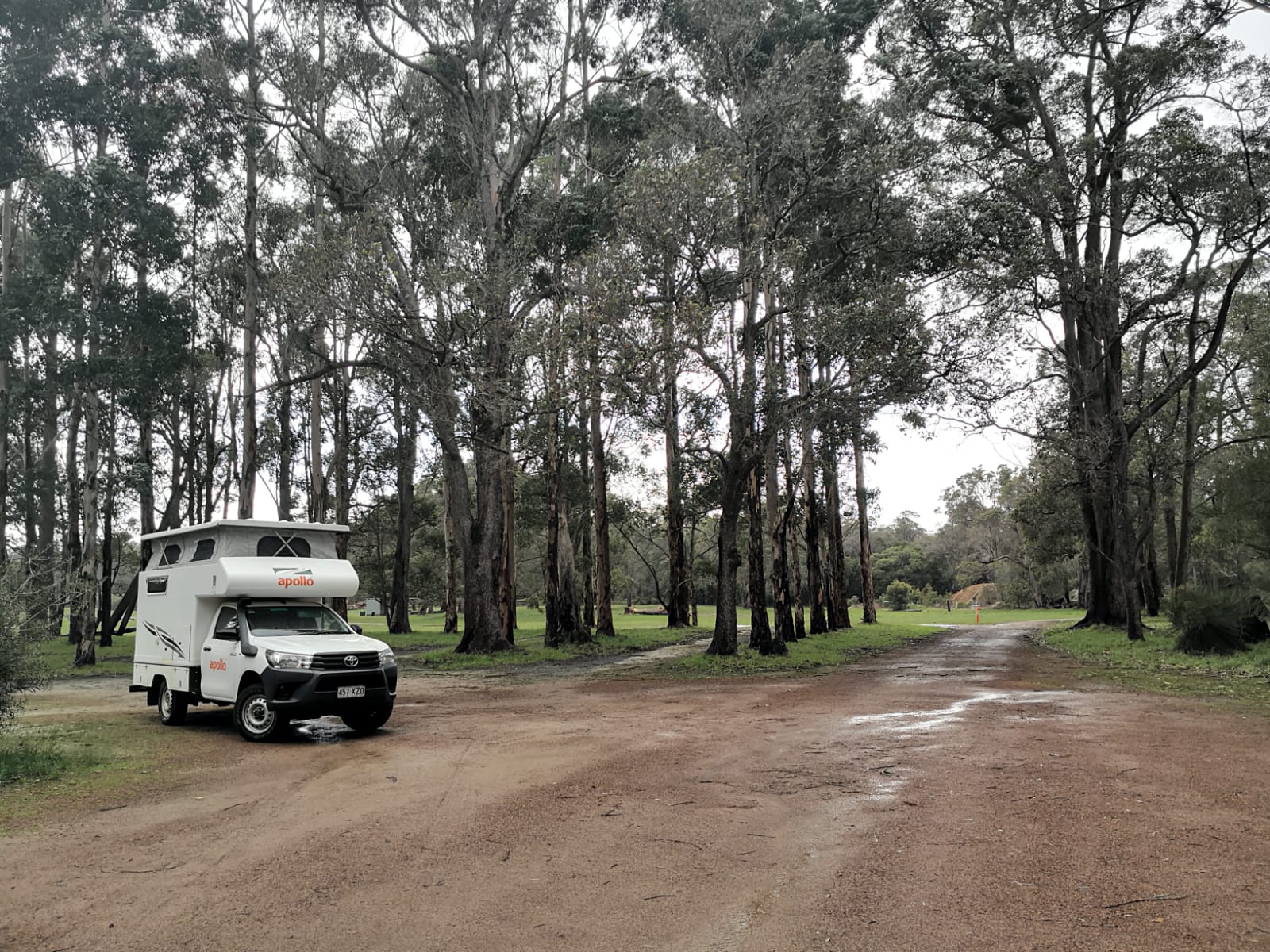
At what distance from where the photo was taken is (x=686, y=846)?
568cm

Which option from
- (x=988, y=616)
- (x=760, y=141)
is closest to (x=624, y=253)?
(x=760, y=141)

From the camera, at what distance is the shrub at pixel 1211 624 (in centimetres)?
1852

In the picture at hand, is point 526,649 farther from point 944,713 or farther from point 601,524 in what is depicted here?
point 944,713

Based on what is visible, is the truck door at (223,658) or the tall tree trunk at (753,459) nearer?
the truck door at (223,658)

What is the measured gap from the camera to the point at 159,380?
27.7 meters

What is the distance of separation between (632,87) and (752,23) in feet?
18.7

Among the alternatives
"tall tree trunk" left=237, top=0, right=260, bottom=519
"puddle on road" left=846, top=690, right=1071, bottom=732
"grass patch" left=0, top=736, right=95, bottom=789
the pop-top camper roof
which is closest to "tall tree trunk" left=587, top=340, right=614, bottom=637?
"tall tree trunk" left=237, top=0, right=260, bottom=519

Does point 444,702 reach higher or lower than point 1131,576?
lower

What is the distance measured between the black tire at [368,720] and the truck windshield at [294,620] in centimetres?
116

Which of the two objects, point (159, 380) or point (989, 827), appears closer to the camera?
point (989, 827)

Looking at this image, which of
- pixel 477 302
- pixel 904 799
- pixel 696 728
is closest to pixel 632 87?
pixel 477 302

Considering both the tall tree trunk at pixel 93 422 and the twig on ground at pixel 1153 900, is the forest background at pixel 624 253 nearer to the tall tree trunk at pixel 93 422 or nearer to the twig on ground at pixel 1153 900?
the tall tree trunk at pixel 93 422

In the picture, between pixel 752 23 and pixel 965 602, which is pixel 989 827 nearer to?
pixel 752 23

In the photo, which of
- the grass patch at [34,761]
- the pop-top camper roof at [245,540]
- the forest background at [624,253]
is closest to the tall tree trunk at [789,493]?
the forest background at [624,253]
